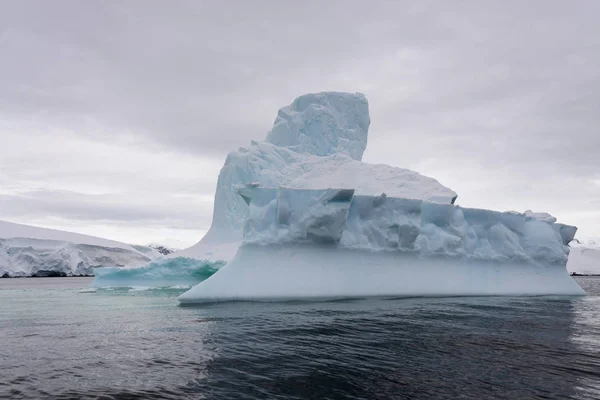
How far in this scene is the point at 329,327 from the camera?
26.7 feet

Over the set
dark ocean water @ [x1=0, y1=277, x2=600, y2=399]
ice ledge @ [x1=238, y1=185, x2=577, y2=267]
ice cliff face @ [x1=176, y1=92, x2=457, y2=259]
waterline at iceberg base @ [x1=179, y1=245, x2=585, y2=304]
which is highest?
ice cliff face @ [x1=176, y1=92, x2=457, y2=259]

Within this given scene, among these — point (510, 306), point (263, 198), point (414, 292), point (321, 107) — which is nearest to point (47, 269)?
point (321, 107)

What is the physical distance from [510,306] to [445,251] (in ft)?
9.92

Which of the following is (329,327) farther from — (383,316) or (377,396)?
(377,396)

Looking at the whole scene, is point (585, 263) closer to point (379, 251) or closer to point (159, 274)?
point (379, 251)

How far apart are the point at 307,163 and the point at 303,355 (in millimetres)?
17843

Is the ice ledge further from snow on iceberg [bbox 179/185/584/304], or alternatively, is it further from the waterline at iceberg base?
the waterline at iceberg base

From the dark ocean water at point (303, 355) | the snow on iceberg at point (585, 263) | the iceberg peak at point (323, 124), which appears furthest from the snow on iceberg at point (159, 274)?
the snow on iceberg at point (585, 263)

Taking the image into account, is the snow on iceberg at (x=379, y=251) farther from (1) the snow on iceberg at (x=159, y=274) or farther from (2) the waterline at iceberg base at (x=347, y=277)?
(1) the snow on iceberg at (x=159, y=274)

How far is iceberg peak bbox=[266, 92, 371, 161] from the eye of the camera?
86.8 ft

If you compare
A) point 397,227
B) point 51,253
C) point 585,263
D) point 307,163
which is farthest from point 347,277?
point 585,263

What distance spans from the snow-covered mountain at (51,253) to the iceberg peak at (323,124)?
3053 cm

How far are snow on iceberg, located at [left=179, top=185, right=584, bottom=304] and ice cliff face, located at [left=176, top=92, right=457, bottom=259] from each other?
11.9 feet

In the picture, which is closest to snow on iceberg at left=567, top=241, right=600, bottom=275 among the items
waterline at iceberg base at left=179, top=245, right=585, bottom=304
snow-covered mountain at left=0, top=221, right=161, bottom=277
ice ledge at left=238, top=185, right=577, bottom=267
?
ice ledge at left=238, top=185, right=577, bottom=267
